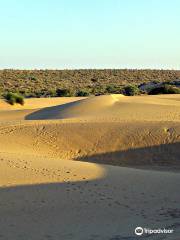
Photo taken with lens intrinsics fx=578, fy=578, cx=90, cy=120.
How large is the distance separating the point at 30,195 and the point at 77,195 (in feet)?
3.20

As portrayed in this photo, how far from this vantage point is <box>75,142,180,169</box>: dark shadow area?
19609mm

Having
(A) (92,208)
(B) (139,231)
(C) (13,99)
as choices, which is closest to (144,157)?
(A) (92,208)

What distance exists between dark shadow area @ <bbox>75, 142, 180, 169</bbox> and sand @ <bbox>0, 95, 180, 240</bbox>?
0.10 ft

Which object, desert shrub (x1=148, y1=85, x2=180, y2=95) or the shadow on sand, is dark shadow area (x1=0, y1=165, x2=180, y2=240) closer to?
the shadow on sand

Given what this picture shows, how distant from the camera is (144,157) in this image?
20.0m

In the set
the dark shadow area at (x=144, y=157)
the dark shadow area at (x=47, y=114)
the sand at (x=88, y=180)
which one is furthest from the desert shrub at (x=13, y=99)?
the dark shadow area at (x=144, y=157)

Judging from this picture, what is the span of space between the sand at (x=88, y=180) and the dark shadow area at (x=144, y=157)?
0.10 ft

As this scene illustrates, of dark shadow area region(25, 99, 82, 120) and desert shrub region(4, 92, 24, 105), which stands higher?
dark shadow area region(25, 99, 82, 120)

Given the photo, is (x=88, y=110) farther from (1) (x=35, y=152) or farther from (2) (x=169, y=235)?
(2) (x=169, y=235)

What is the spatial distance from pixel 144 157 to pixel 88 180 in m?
7.05

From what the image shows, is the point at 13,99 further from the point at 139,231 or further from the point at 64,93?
the point at 139,231

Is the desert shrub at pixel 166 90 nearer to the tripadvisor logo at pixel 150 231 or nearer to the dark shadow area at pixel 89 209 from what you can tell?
the dark shadow area at pixel 89 209

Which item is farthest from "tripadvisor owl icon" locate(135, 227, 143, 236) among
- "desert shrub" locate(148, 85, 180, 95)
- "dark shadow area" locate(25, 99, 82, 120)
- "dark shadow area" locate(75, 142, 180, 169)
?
"desert shrub" locate(148, 85, 180, 95)

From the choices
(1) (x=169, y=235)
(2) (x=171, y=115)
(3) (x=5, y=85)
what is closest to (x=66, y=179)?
(1) (x=169, y=235)
